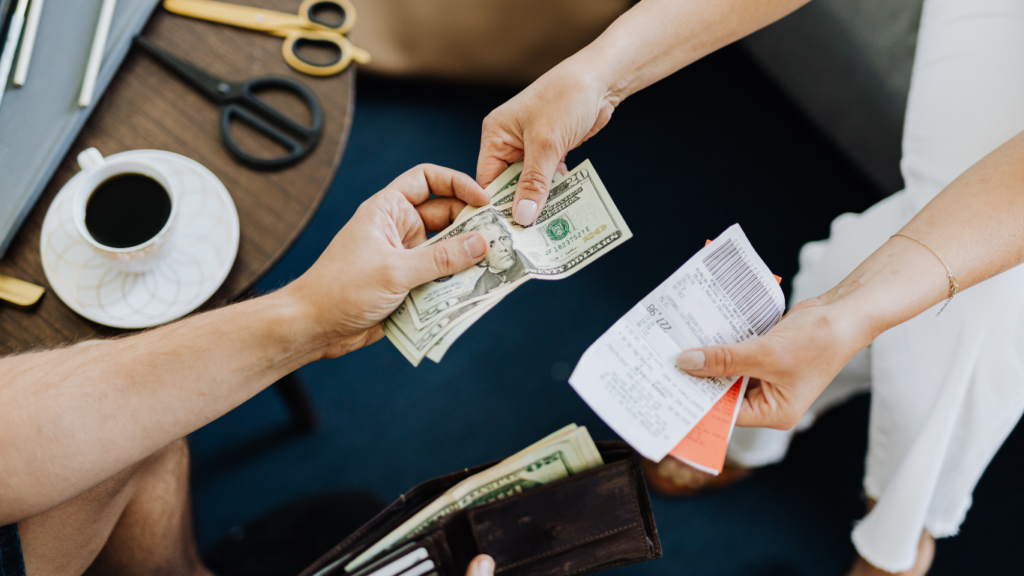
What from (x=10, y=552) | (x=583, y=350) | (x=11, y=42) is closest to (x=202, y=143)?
(x=11, y=42)

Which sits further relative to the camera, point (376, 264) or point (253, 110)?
point (253, 110)

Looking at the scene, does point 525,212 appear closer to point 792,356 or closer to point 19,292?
point 792,356

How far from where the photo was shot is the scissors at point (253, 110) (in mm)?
905

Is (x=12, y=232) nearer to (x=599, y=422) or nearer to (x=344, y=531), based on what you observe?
(x=344, y=531)

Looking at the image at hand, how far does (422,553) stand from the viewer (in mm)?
785

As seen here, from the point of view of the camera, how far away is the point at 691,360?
784 millimetres

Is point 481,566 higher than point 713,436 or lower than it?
lower

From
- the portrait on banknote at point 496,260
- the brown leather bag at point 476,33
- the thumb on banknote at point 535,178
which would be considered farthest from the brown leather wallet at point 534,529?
the brown leather bag at point 476,33

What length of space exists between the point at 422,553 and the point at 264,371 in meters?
0.35

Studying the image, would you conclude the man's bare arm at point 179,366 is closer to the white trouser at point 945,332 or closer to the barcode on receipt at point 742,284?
the barcode on receipt at point 742,284

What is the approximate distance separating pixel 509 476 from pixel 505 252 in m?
0.33

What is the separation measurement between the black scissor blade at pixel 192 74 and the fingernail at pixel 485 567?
82 cm

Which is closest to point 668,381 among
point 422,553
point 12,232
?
point 422,553

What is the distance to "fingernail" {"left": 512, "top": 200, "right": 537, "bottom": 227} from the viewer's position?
33.9 inches
